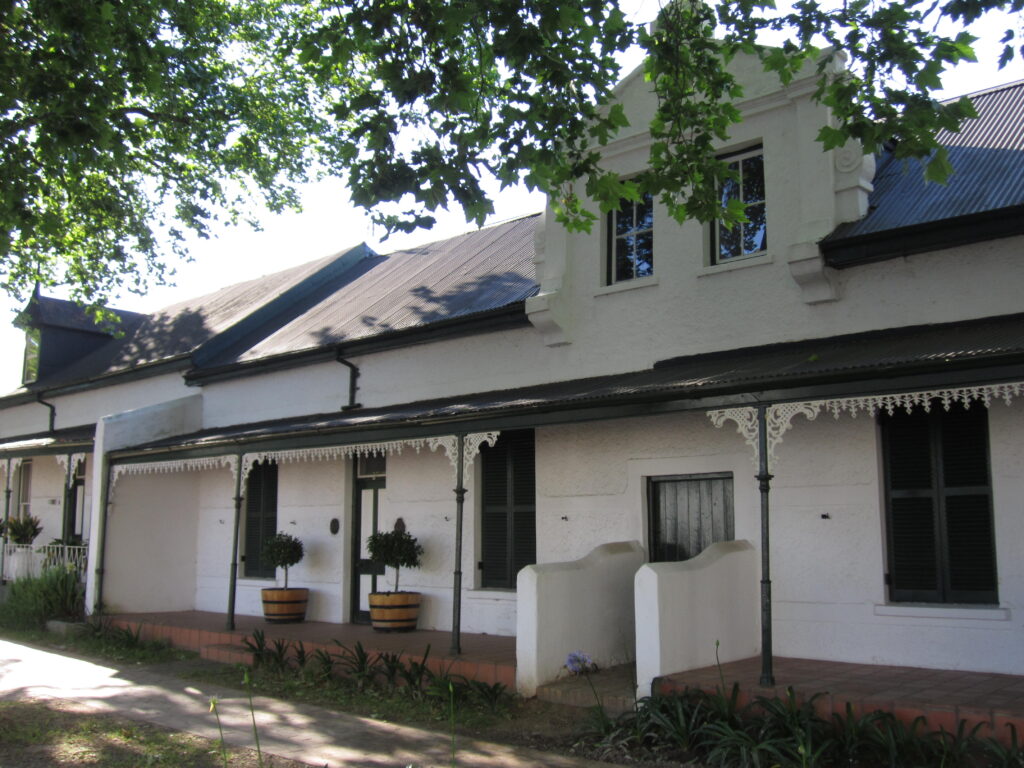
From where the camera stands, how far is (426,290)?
14711mm

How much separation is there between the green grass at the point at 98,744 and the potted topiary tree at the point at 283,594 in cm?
436

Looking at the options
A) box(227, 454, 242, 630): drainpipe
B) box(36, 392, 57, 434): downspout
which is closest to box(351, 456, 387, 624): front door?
box(227, 454, 242, 630): drainpipe

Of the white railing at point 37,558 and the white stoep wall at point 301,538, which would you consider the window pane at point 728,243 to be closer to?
the white stoep wall at point 301,538

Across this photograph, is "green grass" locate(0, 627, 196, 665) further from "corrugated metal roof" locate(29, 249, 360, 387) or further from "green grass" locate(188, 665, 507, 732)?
"corrugated metal roof" locate(29, 249, 360, 387)

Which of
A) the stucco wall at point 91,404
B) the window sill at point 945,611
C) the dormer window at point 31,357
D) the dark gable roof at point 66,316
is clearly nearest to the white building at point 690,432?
the window sill at point 945,611

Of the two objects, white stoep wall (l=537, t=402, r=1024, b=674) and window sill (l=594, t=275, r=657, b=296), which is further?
window sill (l=594, t=275, r=657, b=296)

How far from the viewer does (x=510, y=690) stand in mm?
8891

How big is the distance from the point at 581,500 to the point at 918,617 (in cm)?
382

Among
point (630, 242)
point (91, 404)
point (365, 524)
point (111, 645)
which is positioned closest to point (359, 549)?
point (365, 524)

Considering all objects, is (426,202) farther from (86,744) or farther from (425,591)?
(425,591)

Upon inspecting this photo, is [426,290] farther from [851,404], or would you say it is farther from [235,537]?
[851,404]

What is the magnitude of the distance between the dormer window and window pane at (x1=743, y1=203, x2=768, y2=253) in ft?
58.7

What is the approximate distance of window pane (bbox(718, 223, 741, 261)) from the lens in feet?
34.2

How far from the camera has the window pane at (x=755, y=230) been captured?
1015cm
